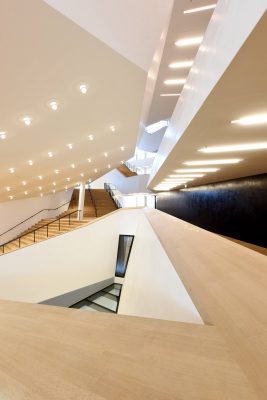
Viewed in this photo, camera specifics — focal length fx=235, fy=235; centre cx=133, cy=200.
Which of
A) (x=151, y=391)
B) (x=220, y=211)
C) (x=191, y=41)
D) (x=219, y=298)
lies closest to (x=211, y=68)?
(x=219, y=298)

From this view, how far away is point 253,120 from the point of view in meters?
2.78

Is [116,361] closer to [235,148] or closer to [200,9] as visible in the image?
[235,148]

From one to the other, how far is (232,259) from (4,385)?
1.80 m

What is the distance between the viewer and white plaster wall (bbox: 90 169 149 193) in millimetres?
20234

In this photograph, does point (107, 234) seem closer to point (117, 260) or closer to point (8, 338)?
point (117, 260)

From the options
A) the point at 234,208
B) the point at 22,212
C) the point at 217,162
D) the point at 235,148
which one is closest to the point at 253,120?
the point at 235,148

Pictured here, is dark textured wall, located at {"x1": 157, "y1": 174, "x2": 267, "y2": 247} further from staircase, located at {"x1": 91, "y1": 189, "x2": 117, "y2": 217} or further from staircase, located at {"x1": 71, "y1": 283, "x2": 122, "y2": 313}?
staircase, located at {"x1": 91, "y1": 189, "x2": 117, "y2": 217}

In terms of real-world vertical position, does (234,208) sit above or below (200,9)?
below

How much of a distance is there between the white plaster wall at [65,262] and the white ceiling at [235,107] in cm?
411

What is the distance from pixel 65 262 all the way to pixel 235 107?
23.0 feet

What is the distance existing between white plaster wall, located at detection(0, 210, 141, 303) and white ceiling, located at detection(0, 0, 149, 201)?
2.74 m

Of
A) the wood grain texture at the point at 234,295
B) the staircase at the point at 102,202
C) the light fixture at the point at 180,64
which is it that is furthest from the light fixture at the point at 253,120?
the staircase at the point at 102,202

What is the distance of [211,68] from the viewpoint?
2.15 meters

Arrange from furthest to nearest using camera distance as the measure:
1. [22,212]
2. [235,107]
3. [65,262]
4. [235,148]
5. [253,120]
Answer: [22,212]
[65,262]
[235,148]
[253,120]
[235,107]
